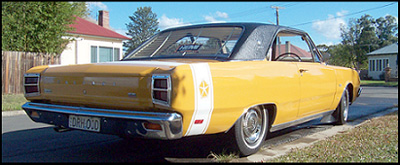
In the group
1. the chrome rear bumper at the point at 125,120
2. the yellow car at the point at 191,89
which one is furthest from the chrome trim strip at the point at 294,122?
the chrome rear bumper at the point at 125,120

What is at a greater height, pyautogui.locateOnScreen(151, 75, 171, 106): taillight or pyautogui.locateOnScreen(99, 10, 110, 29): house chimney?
pyautogui.locateOnScreen(99, 10, 110, 29): house chimney

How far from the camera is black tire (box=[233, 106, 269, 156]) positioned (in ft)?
12.5

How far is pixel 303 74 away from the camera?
4.68 meters

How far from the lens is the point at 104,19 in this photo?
2578cm

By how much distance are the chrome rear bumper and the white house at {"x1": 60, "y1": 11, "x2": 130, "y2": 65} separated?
15998mm

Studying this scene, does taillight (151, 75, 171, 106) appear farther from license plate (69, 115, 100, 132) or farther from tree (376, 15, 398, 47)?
tree (376, 15, 398, 47)

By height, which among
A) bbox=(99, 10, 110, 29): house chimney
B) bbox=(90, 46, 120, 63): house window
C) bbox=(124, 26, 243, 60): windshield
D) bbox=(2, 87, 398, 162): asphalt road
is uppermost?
bbox=(99, 10, 110, 29): house chimney

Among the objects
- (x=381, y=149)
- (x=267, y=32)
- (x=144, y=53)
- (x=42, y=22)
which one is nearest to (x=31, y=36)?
(x=42, y=22)

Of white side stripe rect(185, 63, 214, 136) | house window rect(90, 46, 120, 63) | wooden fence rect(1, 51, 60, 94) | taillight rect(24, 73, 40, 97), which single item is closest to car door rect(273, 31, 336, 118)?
white side stripe rect(185, 63, 214, 136)

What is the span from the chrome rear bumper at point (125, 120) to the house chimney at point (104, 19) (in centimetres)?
2277

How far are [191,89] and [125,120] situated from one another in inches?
25.4

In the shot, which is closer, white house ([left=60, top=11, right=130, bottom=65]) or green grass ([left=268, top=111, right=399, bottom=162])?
green grass ([left=268, top=111, right=399, bottom=162])

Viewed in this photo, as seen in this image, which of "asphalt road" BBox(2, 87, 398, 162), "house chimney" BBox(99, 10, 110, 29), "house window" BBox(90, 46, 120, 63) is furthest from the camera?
"house chimney" BBox(99, 10, 110, 29)

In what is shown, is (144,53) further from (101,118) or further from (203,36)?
(101,118)
